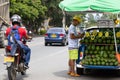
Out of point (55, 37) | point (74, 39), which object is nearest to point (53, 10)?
point (55, 37)

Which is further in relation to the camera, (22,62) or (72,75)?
(72,75)

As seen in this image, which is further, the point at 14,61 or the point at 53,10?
the point at 53,10

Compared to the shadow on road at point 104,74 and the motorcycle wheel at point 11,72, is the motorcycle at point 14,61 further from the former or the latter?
the shadow on road at point 104,74

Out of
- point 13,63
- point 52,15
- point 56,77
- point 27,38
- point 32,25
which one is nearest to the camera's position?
point 13,63

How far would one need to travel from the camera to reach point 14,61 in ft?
33.4

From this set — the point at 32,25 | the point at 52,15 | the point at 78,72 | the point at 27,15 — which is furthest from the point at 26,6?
the point at 78,72

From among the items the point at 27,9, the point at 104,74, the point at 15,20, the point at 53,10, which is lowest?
the point at 104,74

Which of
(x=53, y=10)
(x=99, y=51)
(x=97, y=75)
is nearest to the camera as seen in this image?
(x=99, y=51)

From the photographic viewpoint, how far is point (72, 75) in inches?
471

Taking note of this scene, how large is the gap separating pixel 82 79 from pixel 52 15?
57.4 meters

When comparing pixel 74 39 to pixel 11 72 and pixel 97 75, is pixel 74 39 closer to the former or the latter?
pixel 97 75

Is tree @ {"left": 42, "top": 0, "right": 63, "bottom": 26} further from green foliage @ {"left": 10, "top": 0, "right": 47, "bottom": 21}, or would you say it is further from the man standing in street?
the man standing in street

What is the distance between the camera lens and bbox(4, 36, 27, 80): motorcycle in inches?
392

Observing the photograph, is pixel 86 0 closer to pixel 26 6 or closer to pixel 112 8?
pixel 112 8
